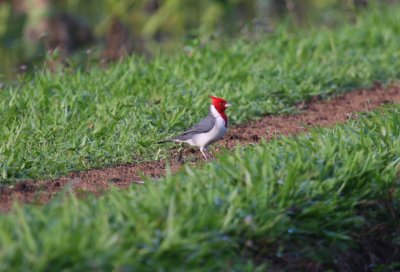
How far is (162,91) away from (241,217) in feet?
12.5

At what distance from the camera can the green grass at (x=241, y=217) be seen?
409 centimetres

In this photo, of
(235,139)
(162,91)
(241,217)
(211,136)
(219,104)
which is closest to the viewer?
(241,217)

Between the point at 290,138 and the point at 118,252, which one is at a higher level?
the point at 118,252

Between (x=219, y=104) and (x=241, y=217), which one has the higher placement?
(x=241, y=217)

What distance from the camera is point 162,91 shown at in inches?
327

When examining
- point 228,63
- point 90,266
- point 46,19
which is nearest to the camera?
point 90,266

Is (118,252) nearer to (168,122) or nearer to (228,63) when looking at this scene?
(168,122)

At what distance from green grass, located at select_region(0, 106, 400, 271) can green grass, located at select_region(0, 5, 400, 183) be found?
1.50 metres

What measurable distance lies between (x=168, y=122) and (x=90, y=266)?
12.2 ft

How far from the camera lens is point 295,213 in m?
4.93

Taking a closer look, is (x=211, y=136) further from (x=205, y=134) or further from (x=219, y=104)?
(x=219, y=104)

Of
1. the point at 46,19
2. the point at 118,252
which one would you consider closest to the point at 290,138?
the point at 118,252

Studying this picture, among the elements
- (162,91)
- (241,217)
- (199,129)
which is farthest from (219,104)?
(241,217)

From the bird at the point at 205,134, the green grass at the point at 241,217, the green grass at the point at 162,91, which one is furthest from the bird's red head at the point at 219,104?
the green grass at the point at 241,217
